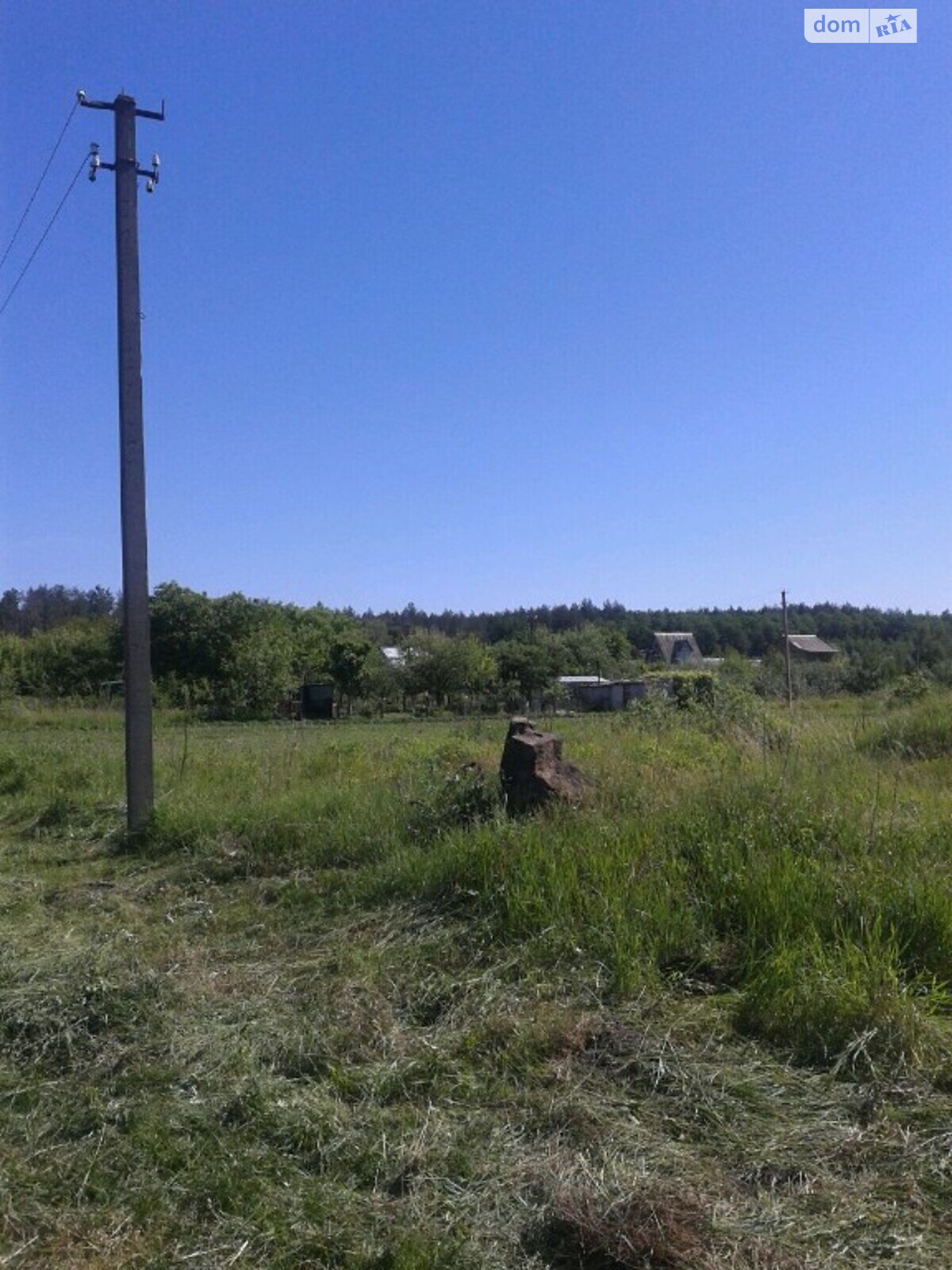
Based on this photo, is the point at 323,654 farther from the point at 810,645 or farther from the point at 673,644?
the point at 810,645

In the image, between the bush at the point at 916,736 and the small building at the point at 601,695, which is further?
the small building at the point at 601,695

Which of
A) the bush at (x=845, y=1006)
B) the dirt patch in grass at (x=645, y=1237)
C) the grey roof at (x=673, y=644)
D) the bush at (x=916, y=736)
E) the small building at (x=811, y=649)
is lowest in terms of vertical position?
the dirt patch in grass at (x=645, y=1237)

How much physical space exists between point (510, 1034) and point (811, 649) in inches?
1469

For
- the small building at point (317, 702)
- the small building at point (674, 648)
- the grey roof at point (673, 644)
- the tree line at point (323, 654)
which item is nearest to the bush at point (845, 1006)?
the tree line at point (323, 654)

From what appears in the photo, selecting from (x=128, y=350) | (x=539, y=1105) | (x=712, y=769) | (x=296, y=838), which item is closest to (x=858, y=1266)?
(x=539, y=1105)

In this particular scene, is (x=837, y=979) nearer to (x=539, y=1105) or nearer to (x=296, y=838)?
(x=539, y=1105)

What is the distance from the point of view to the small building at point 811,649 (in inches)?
1377

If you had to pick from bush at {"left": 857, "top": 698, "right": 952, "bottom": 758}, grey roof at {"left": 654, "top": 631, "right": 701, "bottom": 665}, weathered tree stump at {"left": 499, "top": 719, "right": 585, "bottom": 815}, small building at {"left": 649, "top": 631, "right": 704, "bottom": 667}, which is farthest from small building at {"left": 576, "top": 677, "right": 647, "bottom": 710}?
weathered tree stump at {"left": 499, "top": 719, "right": 585, "bottom": 815}

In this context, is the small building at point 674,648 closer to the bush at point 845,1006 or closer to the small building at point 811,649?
the small building at point 811,649

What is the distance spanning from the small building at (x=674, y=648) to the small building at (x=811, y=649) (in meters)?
11.2

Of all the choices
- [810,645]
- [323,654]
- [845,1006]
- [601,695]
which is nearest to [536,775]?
[845,1006]

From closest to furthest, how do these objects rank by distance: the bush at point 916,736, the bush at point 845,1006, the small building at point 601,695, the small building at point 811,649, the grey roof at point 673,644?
the bush at point 845,1006
the bush at point 916,736
the small building at point 811,649
the small building at point 601,695
the grey roof at point 673,644

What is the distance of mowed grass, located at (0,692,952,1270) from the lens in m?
3.38

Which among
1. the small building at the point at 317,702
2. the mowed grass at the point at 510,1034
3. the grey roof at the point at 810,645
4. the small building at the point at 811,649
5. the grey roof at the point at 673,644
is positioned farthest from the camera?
the grey roof at the point at 673,644
